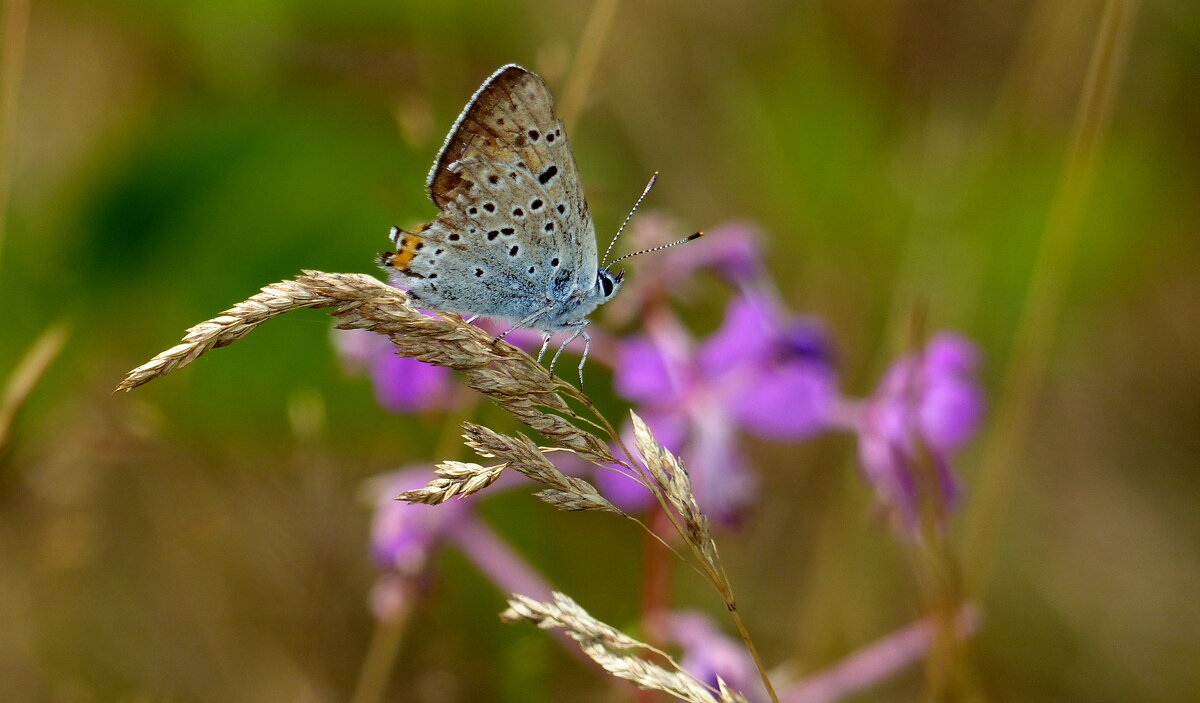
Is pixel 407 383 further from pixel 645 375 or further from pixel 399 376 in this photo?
pixel 645 375

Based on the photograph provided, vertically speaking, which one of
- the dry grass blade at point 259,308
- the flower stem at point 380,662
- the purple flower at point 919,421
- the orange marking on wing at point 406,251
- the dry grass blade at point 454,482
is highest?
the dry grass blade at point 259,308

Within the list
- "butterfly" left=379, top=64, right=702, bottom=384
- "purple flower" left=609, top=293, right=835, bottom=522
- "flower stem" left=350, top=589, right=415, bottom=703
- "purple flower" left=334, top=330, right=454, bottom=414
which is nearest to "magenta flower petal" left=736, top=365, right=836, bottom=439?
"purple flower" left=609, top=293, right=835, bottom=522

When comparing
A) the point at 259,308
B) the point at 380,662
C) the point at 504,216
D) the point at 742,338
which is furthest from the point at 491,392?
the point at 380,662

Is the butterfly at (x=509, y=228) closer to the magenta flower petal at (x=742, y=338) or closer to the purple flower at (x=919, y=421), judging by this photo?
the magenta flower petal at (x=742, y=338)

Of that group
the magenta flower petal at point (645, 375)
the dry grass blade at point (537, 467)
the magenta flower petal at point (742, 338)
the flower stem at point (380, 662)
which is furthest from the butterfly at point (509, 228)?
the flower stem at point (380, 662)

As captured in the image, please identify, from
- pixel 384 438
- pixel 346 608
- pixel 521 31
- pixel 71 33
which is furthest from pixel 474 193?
pixel 71 33

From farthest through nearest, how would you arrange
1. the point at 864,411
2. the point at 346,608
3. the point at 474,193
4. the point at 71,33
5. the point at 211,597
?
the point at 71,33
the point at 211,597
the point at 346,608
the point at 864,411
the point at 474,193

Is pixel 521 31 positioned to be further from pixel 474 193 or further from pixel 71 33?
pixel 474 193
